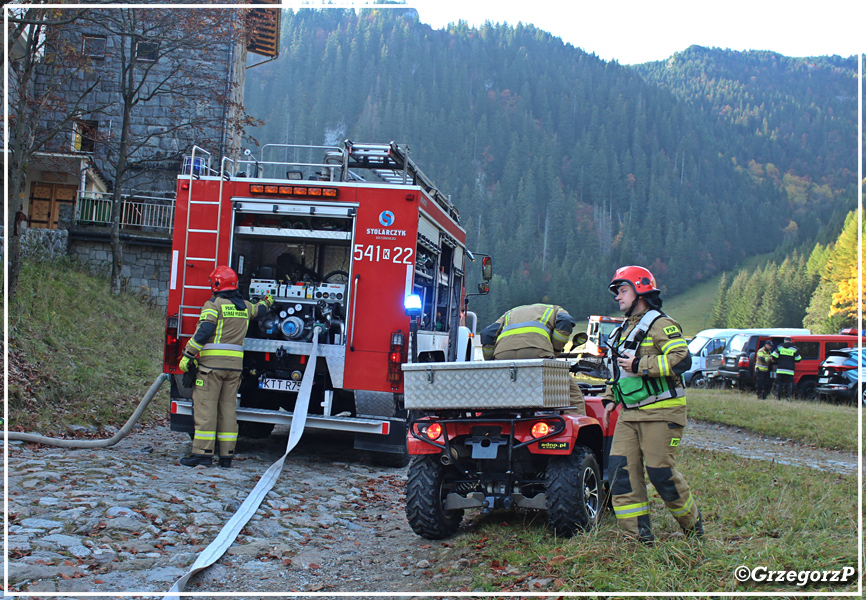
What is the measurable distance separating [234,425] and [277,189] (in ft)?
8.48

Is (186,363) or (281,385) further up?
(186,363)

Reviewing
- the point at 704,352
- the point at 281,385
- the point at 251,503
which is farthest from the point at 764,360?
the point at 251,503

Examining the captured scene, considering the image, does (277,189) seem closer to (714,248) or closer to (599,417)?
(599,417)

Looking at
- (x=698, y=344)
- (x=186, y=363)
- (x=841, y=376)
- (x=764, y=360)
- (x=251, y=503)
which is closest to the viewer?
(x=251, y=503)

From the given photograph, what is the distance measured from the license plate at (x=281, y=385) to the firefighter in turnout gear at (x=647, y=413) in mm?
4105

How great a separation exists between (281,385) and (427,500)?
3241mm

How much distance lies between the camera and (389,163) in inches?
369

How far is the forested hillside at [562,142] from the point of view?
373 ft

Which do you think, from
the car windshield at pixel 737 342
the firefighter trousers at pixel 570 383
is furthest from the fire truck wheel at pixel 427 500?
the car windshield at pixel 737 342

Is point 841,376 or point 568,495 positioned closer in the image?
point 568,495

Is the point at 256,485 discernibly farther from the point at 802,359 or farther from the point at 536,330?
the point at 802,359

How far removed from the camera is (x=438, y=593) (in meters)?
4.11

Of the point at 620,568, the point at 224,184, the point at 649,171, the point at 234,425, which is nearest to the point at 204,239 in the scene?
the point at 224,184

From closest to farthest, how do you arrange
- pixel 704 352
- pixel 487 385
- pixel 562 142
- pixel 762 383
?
pixel 487 385 → pixel 762 383 → pixel 704 352 → pixel 562 142
